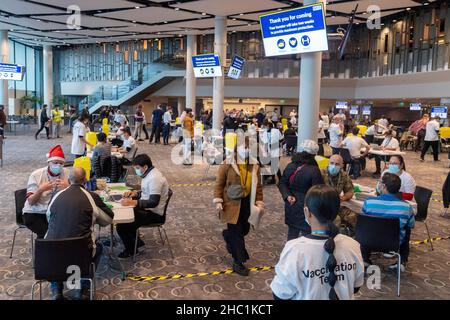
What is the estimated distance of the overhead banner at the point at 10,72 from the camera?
20.0 metres

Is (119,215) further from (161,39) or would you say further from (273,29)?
(161,39)

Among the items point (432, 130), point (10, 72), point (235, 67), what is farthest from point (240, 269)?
point (10, 72)

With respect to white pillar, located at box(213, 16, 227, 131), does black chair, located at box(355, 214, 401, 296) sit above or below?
below

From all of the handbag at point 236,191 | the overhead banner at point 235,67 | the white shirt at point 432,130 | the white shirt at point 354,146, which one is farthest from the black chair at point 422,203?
the overhead banner at point 235,67

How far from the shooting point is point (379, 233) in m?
4.16

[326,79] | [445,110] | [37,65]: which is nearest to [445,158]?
[445,110]

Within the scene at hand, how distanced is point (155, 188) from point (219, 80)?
13683mm

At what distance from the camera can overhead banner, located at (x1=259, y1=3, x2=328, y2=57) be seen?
689 cm

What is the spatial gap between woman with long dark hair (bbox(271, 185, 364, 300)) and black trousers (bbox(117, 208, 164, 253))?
3015 mm

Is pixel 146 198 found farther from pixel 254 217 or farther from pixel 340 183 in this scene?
pixel 340 183

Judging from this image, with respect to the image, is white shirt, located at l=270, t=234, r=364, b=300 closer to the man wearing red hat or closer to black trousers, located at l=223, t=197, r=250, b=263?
black trousers, located at l=223, t=197, r=250, b=263

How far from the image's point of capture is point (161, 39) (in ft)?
100

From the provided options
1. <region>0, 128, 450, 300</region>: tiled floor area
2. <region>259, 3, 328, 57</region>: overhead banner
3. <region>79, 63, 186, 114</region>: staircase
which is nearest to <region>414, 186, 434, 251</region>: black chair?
<region>0, 128, 450, 300</region>: tiled floor area

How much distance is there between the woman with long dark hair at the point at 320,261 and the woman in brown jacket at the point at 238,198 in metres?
2.47
